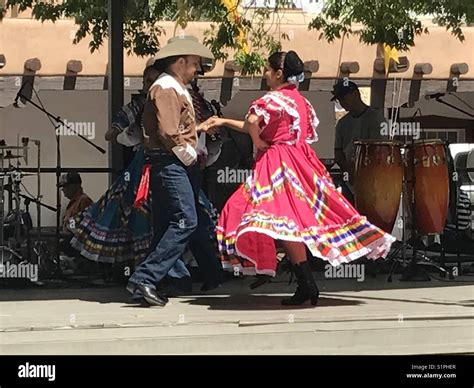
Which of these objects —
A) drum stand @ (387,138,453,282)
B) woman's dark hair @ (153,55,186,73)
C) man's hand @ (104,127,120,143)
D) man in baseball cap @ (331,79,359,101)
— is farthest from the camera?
man in baseball cap @ (331,79,359,101)

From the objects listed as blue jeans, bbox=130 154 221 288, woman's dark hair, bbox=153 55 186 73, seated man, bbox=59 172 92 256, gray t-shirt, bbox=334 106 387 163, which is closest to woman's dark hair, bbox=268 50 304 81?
woman's dark hair, bbox=153 55 186 73

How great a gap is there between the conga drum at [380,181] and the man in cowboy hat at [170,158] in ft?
7.06

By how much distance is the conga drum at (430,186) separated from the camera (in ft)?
28.4

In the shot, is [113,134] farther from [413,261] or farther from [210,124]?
[413,261]

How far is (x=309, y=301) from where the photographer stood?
7.04 meters

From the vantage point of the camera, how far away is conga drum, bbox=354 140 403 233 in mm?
8523

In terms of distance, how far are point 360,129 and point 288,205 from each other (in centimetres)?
284

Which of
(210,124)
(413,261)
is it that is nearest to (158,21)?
(413,261)

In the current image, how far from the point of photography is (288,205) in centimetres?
665

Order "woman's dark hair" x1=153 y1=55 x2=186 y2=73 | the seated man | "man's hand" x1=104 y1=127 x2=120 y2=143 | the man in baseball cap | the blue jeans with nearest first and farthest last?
1. the blue jeans
2. "woman's dark hair" x1=153 y1=55 x2=186 y2=73
3. "man's hand" x1=104 y1=127 x2=120 y2=143
4. the man in baseball cap
5. the seated man

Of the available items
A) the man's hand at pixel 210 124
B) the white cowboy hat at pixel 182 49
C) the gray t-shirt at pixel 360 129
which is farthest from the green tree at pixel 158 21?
the man's hand at pixel 210 124

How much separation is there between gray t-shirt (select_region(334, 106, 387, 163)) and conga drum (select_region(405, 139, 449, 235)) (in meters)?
0.59

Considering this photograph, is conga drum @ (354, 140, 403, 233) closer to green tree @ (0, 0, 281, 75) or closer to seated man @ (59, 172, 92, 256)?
seated man @ (59, 172, 92, 256)
